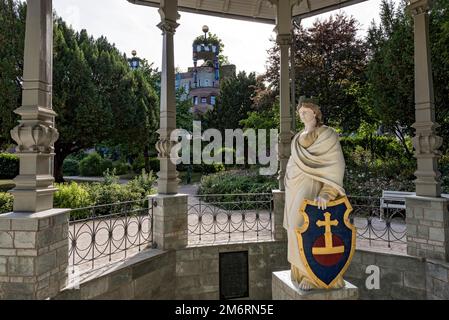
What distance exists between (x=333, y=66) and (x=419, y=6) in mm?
9556

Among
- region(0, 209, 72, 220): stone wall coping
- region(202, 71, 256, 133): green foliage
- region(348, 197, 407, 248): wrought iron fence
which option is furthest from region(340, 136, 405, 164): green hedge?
region(0, 209, 72, 220): stone wall coping

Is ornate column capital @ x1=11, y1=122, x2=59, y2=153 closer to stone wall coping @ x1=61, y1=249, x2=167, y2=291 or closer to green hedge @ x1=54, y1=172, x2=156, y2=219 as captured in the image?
stone wall coping @ x1=61, y1=249, x2=167, y2=291

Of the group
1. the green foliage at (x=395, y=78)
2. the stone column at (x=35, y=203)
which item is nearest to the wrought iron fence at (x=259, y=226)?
the stone column at (x=35, y=203)

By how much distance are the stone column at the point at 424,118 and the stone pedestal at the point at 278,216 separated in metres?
2.70

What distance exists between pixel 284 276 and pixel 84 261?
11.9ft

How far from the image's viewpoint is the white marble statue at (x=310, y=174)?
3502mm

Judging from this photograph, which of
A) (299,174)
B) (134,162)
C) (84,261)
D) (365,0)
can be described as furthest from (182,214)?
(134,162)

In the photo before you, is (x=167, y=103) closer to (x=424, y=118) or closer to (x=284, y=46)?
(x=284, y=46)

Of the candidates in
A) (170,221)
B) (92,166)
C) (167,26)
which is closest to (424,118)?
(170,221)

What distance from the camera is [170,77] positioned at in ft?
21.5

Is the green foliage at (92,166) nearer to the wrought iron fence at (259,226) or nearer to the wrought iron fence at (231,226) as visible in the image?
the wrought iron fence at (231,226)

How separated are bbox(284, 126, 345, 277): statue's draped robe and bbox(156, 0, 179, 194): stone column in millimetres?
3347

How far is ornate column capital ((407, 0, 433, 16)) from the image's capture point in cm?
578
